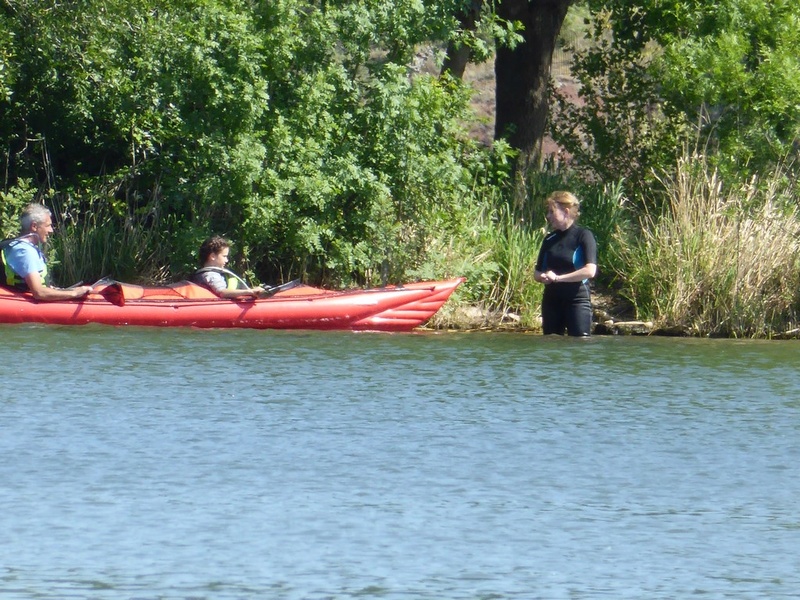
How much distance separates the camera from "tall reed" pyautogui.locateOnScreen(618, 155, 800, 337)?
15227 mm

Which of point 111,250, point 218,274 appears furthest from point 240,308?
point 111,250

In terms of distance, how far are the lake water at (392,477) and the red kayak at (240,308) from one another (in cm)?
167

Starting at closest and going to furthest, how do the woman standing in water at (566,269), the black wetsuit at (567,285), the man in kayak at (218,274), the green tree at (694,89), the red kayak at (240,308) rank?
the woman standing in water at (566,269), the black wetsuit at (567,285), the red kayak at (240,308), the man in kayak at (218,274), the green tree at (694,89)

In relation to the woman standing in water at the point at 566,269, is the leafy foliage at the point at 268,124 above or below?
above

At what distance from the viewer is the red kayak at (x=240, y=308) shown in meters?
14.0

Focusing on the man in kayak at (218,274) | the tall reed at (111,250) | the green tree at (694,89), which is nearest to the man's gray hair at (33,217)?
the man in kayak at (218,274)

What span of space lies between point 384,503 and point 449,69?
444 inches

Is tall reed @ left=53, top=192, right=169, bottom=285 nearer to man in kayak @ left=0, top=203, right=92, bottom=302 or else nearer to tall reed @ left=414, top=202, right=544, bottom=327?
man in kayak @ left=0, top=203, right=92, bottom=302

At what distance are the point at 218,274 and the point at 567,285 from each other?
3.25 m

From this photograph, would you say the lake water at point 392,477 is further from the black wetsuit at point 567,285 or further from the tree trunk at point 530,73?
the tree trunk at point 530,73

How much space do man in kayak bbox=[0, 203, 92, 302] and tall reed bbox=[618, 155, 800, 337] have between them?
559 cm

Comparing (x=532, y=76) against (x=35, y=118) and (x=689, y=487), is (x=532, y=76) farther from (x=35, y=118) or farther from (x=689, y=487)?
(x=689, y=487)

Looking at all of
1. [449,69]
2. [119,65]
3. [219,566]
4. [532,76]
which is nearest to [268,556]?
[219,566]

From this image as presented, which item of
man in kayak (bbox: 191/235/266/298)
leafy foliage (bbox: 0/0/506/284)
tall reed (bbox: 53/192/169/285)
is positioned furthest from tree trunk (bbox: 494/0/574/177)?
man in kayak (bbox: 191/235/266/298)
